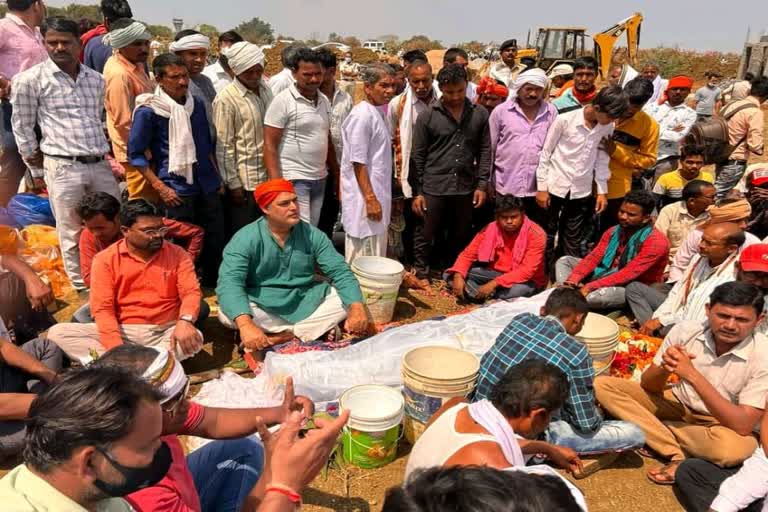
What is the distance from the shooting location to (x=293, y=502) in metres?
1.73

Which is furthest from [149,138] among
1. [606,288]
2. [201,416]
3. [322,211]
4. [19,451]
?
[606,288]

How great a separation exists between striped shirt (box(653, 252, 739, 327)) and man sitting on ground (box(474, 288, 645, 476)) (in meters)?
1.23

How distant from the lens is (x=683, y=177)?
5988 mm

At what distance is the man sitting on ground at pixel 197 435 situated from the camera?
189 cm

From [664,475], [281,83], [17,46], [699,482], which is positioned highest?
[17,46]

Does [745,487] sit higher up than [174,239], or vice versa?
[174,239]

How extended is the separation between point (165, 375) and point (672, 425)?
2955 mm

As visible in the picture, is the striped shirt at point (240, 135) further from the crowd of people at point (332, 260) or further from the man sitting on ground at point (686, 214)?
the man sitting on ground at point (686, 214)

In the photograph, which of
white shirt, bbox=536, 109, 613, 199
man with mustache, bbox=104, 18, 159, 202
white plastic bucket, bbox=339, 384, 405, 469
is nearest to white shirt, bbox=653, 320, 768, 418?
white plastic bucket, bbox=339, 384, 405, 469

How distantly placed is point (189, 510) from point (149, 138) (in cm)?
331

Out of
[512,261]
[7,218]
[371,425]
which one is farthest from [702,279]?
[7,218]

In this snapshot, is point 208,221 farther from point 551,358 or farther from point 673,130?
point 673,130

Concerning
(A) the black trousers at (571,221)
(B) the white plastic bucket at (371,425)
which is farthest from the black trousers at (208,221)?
(A) the black trousers at (571,221)

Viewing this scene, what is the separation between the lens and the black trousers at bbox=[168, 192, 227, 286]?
470 cm
